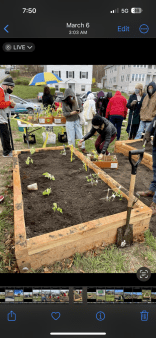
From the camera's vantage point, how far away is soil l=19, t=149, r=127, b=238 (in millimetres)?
2385

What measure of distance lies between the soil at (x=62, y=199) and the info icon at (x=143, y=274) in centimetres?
121

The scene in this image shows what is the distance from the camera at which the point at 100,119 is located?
12.2ft

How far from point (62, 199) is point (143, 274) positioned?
1.75m

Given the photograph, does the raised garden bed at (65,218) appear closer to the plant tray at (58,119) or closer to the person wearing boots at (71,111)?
the person wearing boots at (71,111)

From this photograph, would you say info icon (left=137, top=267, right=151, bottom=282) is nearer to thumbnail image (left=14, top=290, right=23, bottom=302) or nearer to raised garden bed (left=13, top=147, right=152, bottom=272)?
thumbnail image (left=14, top=290, right=23, bottom=302)

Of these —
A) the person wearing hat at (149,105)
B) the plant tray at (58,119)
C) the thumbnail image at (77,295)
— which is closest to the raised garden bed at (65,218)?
the thumbnail image at (77,295)

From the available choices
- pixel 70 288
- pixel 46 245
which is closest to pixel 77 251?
pixel 46 245

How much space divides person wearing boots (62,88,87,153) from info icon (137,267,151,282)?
4419mm

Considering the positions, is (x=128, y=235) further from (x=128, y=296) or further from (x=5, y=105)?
(x=5, y=105)

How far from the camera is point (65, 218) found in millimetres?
2445

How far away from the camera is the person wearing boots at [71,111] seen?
5.03 metres

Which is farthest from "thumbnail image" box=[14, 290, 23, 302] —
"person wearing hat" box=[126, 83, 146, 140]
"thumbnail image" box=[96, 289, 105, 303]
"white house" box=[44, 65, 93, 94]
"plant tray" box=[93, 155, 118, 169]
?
"white house" box=[44, 65, 93, 94]
